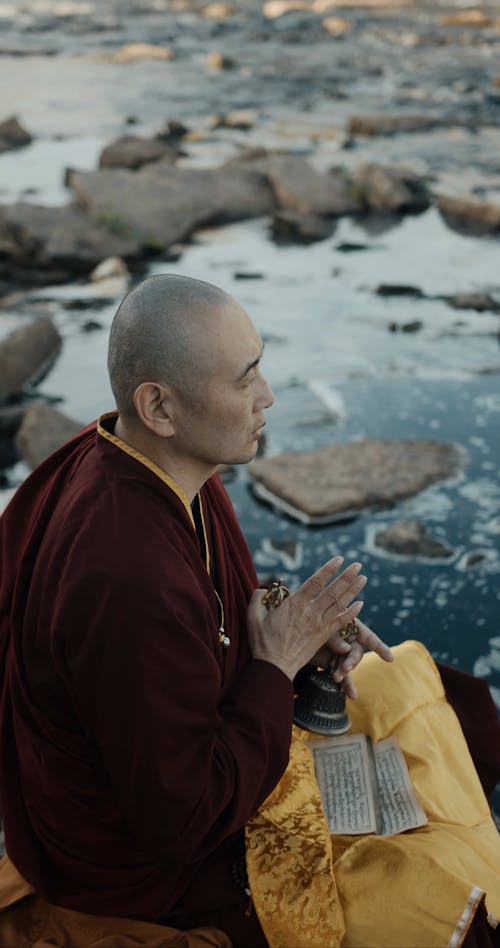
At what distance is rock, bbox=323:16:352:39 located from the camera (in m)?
25.1

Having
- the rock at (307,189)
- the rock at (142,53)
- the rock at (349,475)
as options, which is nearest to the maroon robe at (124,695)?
the rock at (349,475)

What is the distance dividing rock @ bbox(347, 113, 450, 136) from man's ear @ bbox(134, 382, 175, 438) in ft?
40.2

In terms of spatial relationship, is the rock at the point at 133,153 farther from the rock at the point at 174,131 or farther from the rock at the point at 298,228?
the rock at the point at 298,228

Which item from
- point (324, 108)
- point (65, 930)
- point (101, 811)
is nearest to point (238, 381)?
point (101, 811)

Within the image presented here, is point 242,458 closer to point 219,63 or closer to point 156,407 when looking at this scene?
point 156,407

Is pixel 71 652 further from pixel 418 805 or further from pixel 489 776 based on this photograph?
pixel 489 776

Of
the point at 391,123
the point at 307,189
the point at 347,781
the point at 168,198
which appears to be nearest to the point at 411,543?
the point at 347,781

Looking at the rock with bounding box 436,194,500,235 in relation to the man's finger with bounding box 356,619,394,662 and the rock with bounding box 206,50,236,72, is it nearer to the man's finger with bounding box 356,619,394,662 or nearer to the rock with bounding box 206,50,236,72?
the man's finger with bounding box 356,619,394,662

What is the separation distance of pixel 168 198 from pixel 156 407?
7.80 m

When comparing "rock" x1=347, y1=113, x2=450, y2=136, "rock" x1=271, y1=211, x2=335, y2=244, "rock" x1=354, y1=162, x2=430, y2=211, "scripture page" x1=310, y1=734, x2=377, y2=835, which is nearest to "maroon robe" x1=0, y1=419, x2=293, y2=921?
"scripture page" x1=310, y1=734, x2=377, y2=835

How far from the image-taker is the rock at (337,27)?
82.5 feet

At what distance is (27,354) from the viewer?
20.8 feet

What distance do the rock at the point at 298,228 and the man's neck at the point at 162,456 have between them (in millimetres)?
7349

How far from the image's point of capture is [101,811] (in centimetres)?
202
